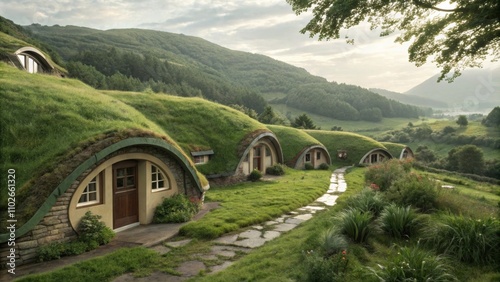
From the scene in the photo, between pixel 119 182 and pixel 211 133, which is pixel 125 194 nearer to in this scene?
pixel 119 182

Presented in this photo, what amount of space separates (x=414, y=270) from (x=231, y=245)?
19.4 ft

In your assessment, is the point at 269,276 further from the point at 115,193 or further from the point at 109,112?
the point at 109,112

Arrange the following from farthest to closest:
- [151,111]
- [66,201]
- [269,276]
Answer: [151,111] < [66,201] < [269,276]

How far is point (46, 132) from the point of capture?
11664 millimetres

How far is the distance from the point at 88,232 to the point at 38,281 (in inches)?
110

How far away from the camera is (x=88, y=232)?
10.5m

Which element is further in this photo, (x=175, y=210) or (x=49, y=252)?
(x=175, y=210)

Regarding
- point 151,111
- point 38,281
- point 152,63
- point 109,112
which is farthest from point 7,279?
point 152,63

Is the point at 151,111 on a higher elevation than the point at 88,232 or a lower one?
higher

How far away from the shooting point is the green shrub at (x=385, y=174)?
53.1 feet

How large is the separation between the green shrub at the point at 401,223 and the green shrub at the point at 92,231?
27.6 feet

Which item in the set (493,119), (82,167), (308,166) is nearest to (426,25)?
(82,167)

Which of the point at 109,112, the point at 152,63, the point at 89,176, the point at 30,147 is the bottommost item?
the point at 89,176

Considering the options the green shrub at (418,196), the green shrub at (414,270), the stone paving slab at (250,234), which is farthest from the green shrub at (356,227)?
the stone paving slab at (250,234)
